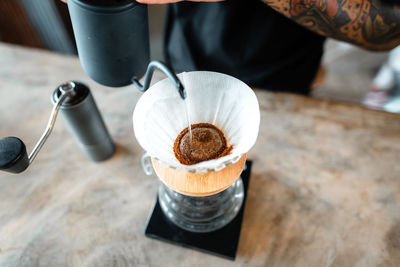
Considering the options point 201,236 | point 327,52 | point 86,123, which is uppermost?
point 86,123

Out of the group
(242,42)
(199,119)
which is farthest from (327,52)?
(199,119)

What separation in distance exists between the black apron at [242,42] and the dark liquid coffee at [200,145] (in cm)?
34

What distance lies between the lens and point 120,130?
2.75ft

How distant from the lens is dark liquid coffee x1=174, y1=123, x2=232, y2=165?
49cm

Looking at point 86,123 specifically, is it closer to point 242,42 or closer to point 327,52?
point 242,42

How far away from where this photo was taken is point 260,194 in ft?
2.35

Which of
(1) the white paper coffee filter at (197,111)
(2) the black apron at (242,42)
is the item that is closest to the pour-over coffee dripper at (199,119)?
(1) the white paper coffee filter at (197,111)

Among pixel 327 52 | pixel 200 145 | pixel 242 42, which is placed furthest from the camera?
pixel 327 52

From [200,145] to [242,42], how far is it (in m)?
0.50

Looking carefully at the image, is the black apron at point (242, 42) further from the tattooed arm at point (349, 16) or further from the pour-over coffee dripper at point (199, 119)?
the pour-over coffee dripper at point (199, 119)

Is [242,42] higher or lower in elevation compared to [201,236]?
higher

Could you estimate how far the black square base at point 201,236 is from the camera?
24.5 inches

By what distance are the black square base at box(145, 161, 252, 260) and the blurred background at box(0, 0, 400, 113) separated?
805mm

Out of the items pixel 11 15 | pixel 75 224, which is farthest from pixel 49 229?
pixel 11 15
